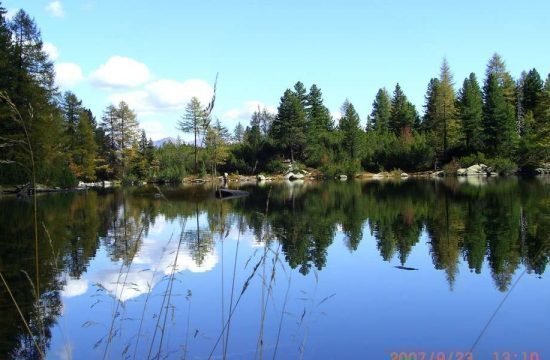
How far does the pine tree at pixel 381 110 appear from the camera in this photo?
88.3 metres

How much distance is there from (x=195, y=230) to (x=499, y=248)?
933 centimetres

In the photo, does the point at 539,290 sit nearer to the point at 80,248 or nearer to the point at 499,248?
the point at 499,248

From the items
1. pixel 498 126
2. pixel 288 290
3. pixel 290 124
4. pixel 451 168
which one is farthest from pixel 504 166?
pixel 288 290

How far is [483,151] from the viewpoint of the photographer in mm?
59875

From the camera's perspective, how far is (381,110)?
89938mm

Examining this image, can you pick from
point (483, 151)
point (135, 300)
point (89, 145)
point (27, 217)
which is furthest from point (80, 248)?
point (483, 151)

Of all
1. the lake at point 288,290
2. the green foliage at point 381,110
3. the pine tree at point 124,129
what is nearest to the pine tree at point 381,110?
the green foliage at point 381,110

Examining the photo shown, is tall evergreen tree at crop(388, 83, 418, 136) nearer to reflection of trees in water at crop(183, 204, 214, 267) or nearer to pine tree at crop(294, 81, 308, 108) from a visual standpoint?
pine tree at crop(294, 81, 308, 108)

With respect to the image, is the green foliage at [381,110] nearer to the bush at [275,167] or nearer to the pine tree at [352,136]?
the pine tree at [352,136]

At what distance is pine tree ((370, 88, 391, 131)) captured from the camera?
88.3 metres

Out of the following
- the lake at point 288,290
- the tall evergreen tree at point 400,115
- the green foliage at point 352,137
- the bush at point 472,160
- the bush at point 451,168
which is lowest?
the lake at point 288,290
